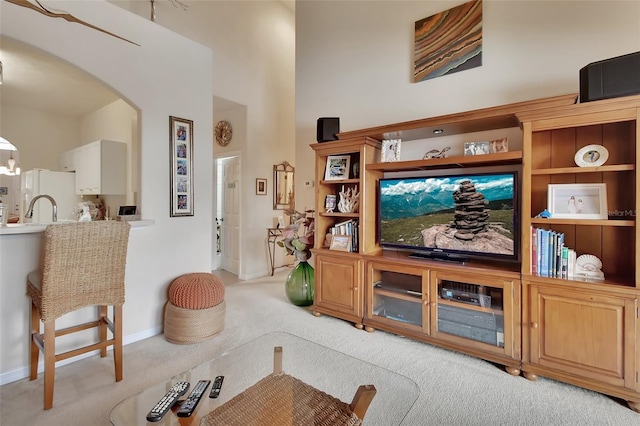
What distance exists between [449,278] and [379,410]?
1216 millimetres

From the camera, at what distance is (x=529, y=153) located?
207 cm

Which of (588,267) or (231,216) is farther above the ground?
(231,216)

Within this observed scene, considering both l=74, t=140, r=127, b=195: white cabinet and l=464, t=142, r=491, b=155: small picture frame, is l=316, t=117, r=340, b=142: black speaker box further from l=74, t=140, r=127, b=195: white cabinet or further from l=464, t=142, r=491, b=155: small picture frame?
l=74, t=140, r=127, b=195: white cabinet

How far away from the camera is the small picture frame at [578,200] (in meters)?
1.97

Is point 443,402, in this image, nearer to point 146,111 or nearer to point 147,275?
point 147,275

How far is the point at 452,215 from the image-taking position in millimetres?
2523

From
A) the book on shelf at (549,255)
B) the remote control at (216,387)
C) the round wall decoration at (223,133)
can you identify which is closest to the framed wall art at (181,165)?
the remote control at (216,387)

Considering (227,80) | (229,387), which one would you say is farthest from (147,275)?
(227,80)

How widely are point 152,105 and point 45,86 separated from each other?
269cm

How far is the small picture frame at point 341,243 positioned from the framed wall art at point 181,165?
1.48 meters

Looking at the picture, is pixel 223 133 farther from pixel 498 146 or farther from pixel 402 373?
pixel 402 373

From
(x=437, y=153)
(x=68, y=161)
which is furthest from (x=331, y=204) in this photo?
(x=68, y=161)

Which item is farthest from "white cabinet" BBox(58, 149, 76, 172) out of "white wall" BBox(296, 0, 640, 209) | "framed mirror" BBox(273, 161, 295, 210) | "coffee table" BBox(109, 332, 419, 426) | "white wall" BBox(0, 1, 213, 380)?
"coffee table" BBox(109, 332, 419, 426)

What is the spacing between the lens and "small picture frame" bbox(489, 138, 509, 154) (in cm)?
231
